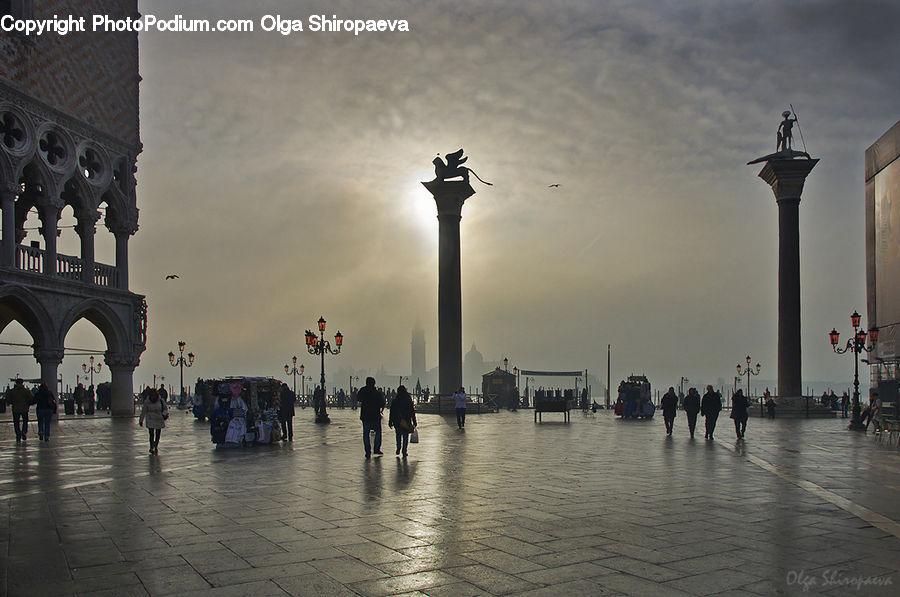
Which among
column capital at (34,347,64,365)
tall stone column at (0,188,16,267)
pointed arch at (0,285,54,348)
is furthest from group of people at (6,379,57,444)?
column capital at (34,347,64,365)

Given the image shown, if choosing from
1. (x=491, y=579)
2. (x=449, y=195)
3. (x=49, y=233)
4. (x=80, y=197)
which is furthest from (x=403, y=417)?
(x=449, y=195)

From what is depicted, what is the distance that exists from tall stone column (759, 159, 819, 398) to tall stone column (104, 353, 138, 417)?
29845 mm

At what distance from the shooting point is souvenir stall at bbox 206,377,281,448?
17.7 m

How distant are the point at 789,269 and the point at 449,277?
16.7 metres

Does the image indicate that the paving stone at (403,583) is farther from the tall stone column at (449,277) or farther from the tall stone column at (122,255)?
the tall stone column at (449,277)

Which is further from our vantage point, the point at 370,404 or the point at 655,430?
the point at 655,430

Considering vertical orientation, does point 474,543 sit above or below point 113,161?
below

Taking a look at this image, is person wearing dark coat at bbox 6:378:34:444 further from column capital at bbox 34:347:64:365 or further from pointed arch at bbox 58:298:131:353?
pointed arch at bbox 58:298:131:353

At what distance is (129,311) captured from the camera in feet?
103

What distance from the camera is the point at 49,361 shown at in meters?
26.8

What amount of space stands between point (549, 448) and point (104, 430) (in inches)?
573

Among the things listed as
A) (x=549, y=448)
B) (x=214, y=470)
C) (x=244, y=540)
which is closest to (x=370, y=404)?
(x=214, y=470)

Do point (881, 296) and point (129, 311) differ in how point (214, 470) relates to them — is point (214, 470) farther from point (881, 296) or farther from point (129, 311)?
point (881, 296)

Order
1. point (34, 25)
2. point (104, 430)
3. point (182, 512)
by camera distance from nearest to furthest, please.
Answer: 1. point (182, 512)
2. point (104, 430)
3. point (34, 25)
